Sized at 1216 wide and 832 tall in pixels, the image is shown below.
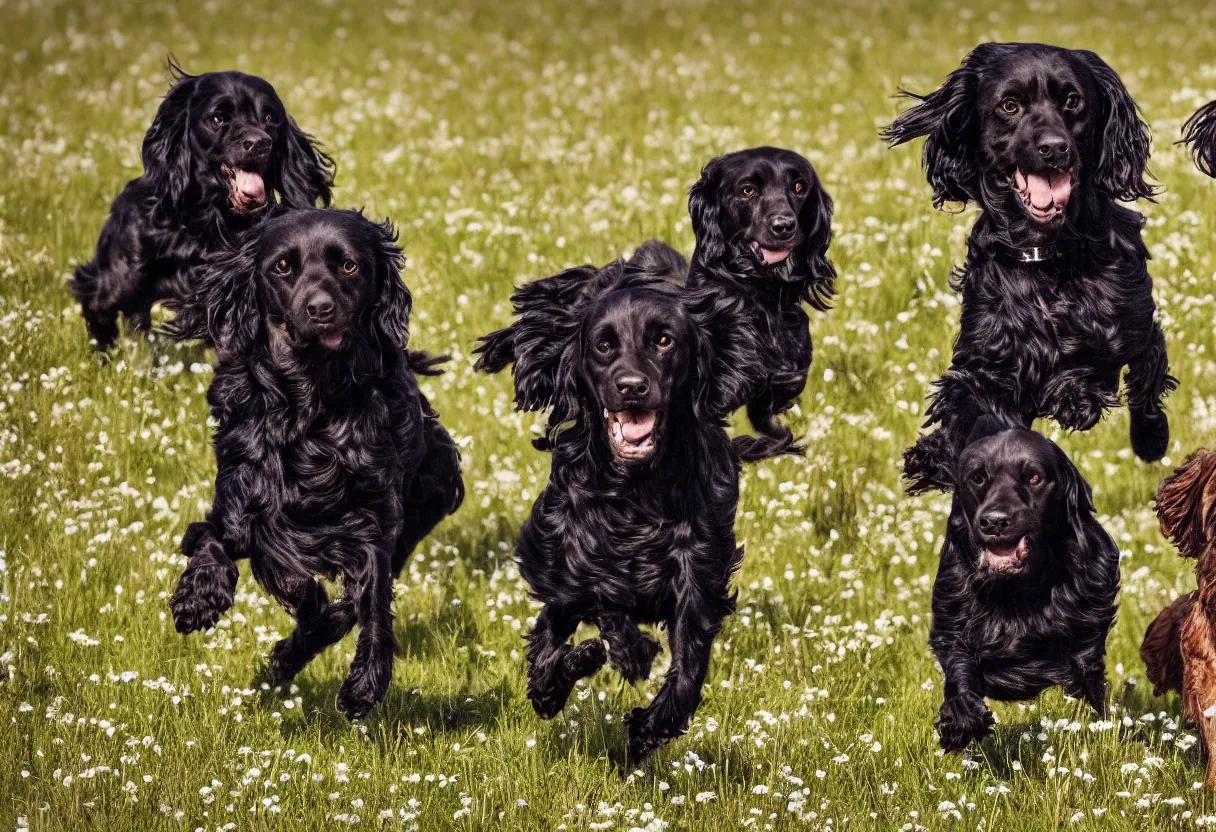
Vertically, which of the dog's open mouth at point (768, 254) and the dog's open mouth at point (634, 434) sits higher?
the dog's open mouth at point (768, 254)

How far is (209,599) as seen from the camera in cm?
607

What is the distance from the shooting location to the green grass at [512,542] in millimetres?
5871

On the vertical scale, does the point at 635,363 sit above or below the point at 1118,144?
below

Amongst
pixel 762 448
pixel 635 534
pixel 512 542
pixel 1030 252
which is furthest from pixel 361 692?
pixel 1030 252

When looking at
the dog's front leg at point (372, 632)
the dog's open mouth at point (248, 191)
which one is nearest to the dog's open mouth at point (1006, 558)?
the dog's front leg at point (372, 632)

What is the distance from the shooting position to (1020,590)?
587 centimetres

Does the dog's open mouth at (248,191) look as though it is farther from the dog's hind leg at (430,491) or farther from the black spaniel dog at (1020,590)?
the black spaniel dog at (1020,590)

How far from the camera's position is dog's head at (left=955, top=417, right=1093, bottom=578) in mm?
5582

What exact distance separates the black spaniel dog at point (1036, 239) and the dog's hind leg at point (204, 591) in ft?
9.01

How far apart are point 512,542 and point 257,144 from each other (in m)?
2.39

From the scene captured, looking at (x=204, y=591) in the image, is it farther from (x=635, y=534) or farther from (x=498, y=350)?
(x=635, y=534)

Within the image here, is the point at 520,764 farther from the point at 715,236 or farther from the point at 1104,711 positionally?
the point at 715,236

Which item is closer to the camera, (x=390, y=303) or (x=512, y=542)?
(x=390, y=303)

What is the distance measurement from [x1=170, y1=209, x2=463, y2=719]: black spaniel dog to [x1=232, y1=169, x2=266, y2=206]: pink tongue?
1940 millimetres
